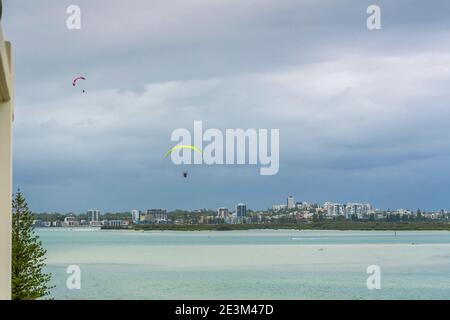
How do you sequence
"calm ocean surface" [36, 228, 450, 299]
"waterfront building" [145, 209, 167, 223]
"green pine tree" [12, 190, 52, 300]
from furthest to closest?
"waterfront building" [145, 209, 167, 223]
"calm ocean surface" [36, 228, 450, 299]
"green pine tree" [12, 190, 52, 300]

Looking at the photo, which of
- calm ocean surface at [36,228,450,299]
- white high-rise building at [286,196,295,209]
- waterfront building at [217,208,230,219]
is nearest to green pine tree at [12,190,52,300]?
calm ocean surface at [36,228,450,299]

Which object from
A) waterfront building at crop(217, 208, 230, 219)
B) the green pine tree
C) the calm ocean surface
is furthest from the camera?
waterfront building at crop(217, 208, 230, 219)

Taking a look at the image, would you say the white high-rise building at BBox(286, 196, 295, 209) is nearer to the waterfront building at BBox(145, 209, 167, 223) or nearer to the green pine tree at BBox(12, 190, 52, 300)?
the waterfront building at BBox(145, 209, 167, 223)

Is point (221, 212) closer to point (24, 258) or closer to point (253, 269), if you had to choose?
point (253, 269)

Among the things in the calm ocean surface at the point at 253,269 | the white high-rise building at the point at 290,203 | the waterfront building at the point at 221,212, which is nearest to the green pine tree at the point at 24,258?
the calm ocean surface at the point at 253,269
